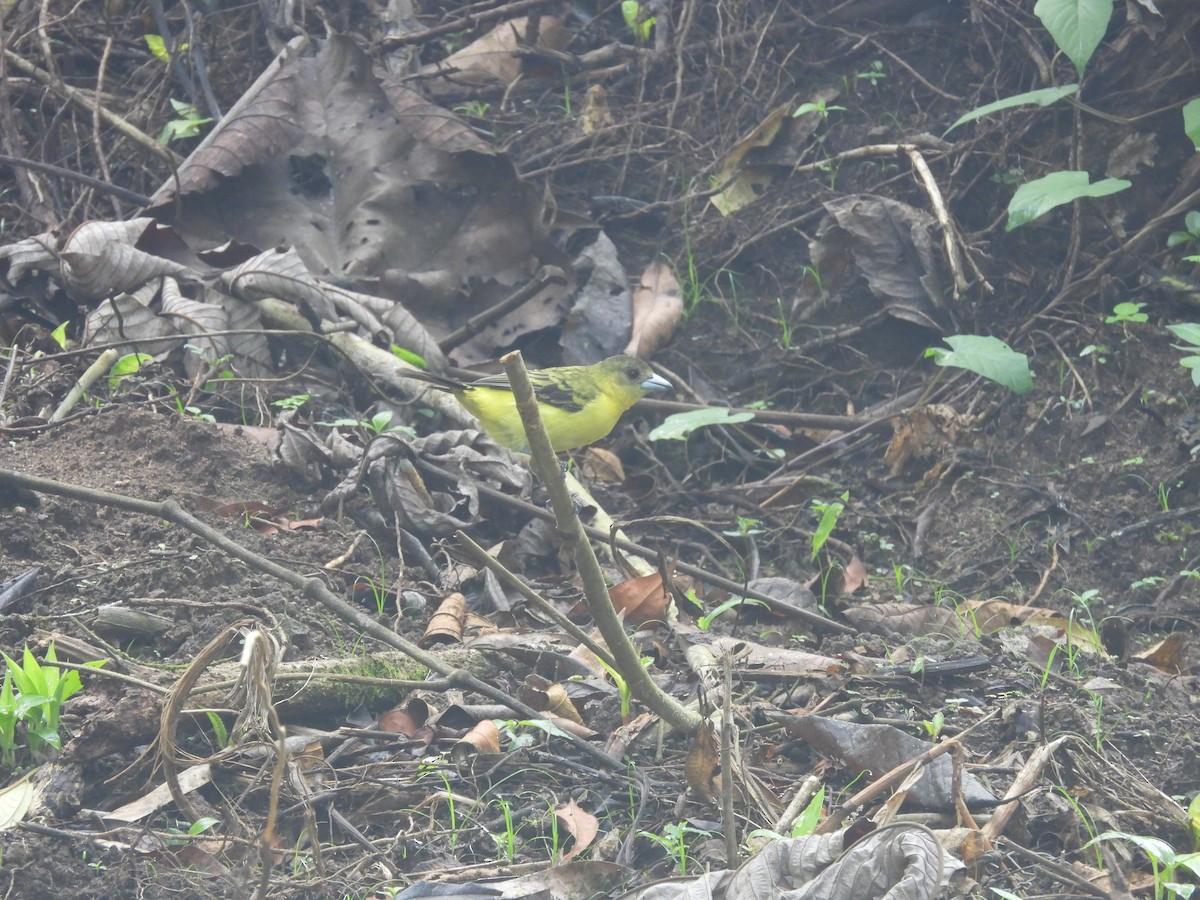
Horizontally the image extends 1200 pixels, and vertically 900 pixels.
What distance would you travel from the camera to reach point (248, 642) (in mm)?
2006

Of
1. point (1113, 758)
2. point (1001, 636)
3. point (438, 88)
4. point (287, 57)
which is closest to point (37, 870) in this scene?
point (1113, 758)

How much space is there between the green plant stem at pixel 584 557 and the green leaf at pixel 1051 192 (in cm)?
293

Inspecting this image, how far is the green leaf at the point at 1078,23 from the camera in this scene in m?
4.66

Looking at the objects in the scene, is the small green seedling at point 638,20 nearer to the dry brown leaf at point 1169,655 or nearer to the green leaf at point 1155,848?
the dry brown leaf at point 1169,655

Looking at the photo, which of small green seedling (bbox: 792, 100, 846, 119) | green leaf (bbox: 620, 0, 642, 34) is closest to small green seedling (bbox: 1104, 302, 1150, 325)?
small green seedling (bbox: 792, 100, 846, 119)

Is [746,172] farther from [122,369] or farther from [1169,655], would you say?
[1169,655]

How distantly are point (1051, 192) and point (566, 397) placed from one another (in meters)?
2.20

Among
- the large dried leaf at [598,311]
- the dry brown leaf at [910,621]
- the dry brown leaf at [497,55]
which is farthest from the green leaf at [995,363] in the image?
the dry brown leaf at [497,55]

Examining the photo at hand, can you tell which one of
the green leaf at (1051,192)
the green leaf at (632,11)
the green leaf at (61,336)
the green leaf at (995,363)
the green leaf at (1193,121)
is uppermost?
the green leaf at (632,11)

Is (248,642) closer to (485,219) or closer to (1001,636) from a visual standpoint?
(1001,636)

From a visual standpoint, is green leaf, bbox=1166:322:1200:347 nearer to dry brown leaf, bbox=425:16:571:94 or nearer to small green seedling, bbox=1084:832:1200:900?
small green seedling, bbox=1084:832:1200:900

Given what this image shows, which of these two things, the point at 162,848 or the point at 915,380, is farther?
the point at 915,380

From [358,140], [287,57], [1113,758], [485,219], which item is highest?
[287,57]

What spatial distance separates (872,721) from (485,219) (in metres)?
3.64
